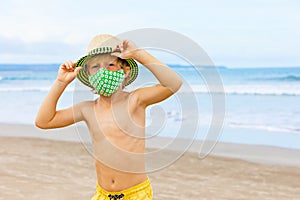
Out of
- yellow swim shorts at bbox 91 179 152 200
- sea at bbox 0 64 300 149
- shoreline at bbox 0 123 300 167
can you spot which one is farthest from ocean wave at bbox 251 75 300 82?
yellow swim shorts at bbox 91 179 152 200

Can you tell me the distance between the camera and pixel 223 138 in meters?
8.30

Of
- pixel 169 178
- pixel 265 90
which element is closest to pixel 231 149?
pixel 169 178

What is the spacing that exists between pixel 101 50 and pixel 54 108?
1.56ft

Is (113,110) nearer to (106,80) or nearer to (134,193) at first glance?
(106,80)

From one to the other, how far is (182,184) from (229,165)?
1083 mm

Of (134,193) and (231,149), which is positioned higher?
(134,193)

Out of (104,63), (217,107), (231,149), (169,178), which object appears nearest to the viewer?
(104,63)

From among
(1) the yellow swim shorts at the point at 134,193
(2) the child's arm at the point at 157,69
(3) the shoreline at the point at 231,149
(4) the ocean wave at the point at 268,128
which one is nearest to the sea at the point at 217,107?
(4) the ocean wave at the point at 268,128

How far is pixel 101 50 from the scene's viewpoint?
9.14ft

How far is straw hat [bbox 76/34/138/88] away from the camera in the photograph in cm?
280

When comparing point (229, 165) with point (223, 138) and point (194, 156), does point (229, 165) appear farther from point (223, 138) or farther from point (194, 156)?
point (223, 138)

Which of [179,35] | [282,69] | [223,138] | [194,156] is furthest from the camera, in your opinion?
[282,69]

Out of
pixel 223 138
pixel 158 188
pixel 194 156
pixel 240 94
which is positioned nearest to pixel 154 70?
pixel 158 188

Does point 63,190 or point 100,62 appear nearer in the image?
point 100,62
